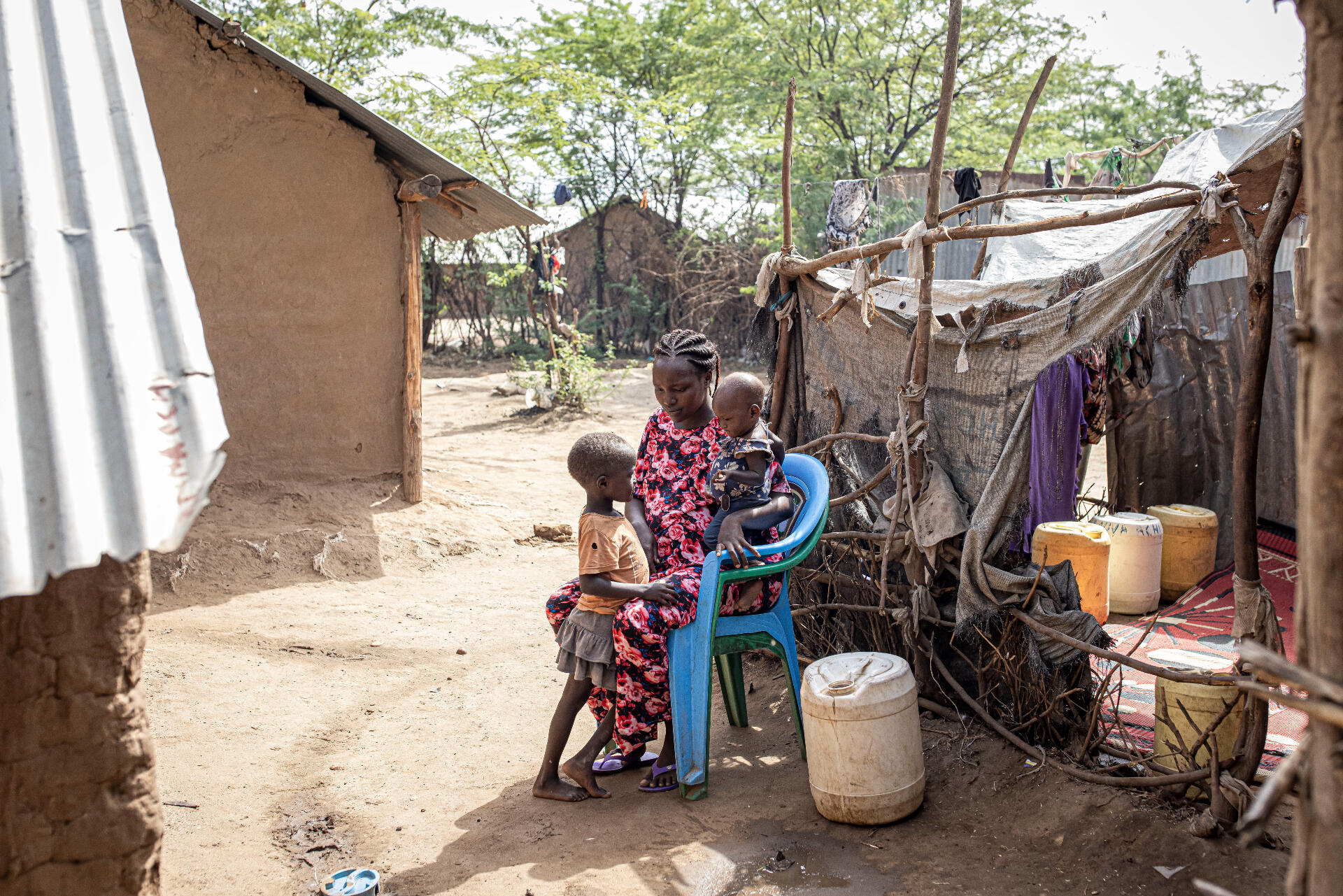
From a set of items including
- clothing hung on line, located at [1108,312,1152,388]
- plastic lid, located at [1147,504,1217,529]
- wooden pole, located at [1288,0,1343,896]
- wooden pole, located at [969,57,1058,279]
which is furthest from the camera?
plastic lid, located at [1147,504,1217,529]

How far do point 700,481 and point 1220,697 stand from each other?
167 centimetres

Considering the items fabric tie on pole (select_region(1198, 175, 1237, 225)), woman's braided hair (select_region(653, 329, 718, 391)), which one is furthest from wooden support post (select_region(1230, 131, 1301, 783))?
woman's braided hair (select_region(653, 329, 718, 391))

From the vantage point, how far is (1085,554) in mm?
4586

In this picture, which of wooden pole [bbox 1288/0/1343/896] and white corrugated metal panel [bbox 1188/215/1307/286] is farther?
white corrugated metal panel [bbox 1188/215/1307/286]

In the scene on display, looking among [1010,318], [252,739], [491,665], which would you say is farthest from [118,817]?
[1010,318]

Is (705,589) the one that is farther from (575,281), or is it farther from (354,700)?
(575,281)

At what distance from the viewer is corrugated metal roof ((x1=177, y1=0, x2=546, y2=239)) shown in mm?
5410

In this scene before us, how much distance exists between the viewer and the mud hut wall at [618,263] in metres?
16.0

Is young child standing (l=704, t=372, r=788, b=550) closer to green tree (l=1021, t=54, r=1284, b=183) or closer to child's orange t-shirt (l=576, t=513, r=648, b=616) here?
child's orange t-shirt (l=576, t=513, r=648, b=616)

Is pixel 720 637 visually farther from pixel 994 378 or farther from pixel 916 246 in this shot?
pixel 916 246

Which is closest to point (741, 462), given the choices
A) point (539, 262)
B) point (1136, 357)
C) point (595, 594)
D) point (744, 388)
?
point (744, 388)

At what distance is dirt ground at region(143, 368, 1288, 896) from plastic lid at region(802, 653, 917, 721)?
1.27ft

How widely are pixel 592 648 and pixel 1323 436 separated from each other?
220 centimetres

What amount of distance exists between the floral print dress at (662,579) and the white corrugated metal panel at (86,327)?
1621 millimetres
